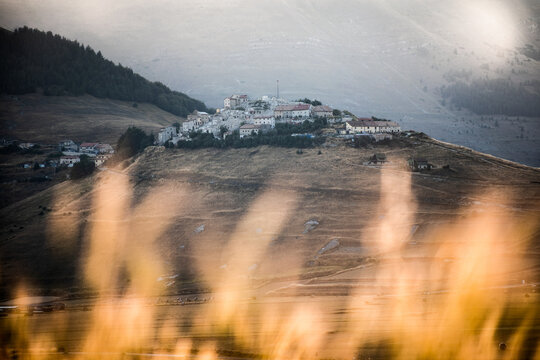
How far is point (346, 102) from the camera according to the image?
154625mm

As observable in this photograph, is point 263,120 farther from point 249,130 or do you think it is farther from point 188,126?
point 188,126

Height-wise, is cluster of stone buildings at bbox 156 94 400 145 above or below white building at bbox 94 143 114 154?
above

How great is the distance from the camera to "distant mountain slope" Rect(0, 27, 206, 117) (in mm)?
139400

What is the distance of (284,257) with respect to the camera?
53.8 m

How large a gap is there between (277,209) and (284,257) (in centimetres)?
1127

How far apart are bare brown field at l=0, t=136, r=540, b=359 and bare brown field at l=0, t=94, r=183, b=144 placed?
3384 centimetres

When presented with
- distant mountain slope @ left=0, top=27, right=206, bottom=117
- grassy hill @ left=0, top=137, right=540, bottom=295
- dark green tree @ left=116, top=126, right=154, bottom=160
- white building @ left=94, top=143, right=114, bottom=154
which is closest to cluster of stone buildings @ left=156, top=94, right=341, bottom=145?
dark green tree @ left=116, top=126, right=154, bottom=160

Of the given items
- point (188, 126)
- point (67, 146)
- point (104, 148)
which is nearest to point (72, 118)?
point (67, 146)

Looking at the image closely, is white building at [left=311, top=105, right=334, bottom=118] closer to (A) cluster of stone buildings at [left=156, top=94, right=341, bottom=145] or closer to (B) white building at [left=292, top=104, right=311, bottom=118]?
(A) cluster of stone buildings at [left=156, top=94, right=341, bottom=145]

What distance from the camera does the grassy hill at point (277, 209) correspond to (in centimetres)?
5453

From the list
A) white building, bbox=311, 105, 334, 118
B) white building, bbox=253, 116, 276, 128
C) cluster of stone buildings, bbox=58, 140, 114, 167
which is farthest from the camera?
cluster of stone buildings, bbox=58, 140, 114, 167

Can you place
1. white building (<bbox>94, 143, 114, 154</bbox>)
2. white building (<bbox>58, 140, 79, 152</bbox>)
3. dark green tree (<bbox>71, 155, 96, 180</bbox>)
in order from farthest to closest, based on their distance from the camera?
white building (<bbox>58, 140, 79, 152</bbox>) → white building (<bbox>94, 143, 114, 154</bbox>) → dark green tree (<bbox>71, 155, 96, 180</bbox>)

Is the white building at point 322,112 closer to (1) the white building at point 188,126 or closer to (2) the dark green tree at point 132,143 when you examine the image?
(1) the white building at point 188,126

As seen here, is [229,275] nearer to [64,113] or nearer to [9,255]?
[9,255]
